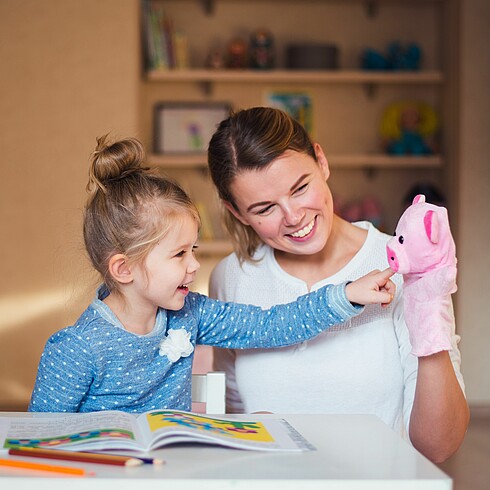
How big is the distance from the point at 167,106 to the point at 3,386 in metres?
1.71

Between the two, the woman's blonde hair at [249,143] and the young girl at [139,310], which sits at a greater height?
the woman's blonde hair at [249,143]

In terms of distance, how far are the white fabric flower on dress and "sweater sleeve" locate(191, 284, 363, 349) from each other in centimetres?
10

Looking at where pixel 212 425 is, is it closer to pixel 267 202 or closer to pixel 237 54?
pixel 267 202

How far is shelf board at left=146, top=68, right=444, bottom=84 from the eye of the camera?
4.41 metres

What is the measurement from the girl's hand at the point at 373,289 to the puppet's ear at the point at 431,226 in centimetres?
17

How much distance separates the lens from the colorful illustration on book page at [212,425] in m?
1.06

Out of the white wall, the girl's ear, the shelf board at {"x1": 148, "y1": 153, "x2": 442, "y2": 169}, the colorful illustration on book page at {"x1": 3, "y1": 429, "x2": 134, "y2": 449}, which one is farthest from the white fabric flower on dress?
the white wall

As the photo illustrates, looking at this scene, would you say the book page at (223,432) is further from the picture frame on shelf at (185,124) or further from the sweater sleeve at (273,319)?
the picture frame on shelf at (185,124)

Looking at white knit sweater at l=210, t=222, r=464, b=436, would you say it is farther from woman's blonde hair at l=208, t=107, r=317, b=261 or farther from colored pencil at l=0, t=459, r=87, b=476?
colored pencil at l=0, t=459, r=87, b=476

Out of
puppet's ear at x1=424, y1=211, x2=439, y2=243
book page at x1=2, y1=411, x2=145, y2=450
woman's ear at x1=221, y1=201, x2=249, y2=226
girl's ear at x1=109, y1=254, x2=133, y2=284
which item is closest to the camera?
book page at x1=2, y1=411, x2=145, y2=450

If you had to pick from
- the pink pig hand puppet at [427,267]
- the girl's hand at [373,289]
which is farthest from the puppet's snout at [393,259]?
the girl's hand at [373,289]

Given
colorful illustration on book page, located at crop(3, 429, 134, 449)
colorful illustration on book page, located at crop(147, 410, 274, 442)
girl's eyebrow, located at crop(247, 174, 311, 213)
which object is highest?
girl's eyebrow, located at crop(247, 174, 311, 213)

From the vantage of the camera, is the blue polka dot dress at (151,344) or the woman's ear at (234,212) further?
the woman's ear at (234,212)

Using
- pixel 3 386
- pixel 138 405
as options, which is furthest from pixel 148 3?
pixel 138 405
